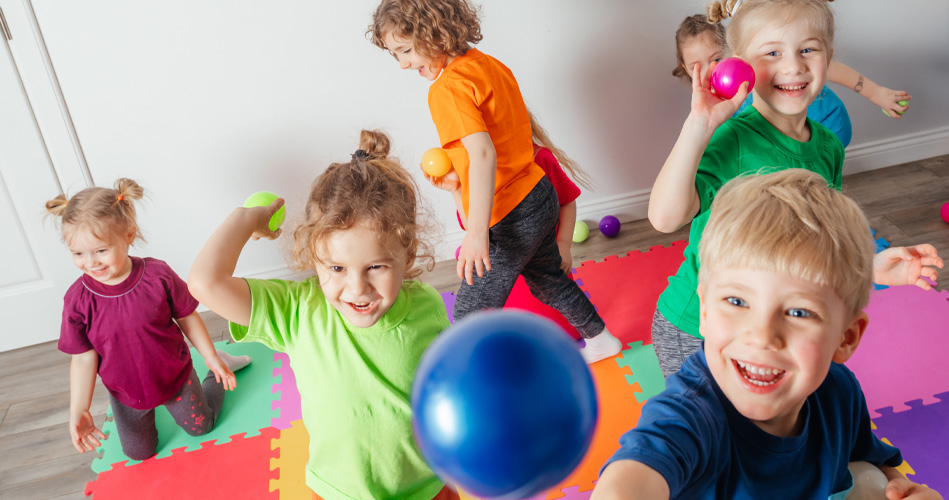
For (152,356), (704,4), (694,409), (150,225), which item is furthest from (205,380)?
(704,4)

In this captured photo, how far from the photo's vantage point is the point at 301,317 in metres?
1.39

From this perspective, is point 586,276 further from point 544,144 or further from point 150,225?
point 150,225

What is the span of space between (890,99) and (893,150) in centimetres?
87

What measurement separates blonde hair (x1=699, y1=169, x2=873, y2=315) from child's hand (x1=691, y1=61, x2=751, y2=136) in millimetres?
405

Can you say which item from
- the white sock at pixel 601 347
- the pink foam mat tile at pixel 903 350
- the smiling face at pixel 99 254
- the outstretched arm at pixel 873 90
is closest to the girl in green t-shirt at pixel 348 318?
the smiling face at pixel 99 254

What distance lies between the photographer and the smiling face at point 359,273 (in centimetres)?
130

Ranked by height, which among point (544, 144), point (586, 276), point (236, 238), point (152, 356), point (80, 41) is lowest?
point (586, 276)

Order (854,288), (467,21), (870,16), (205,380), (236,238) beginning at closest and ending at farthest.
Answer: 1. (854,288)
2. (236,238)
3. (467,21)
4. (205,380)
5. (870,16)

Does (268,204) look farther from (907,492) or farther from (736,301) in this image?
(907,492)

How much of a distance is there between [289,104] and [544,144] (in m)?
1.08

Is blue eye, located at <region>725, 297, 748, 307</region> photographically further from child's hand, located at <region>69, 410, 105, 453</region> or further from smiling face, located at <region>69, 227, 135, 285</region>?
child's hand, located at <region>69, 410, 105, 453</region>

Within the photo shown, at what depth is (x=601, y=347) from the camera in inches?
92.7

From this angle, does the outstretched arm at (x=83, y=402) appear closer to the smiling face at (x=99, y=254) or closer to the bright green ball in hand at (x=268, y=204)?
the smiling face at (x=99, y=254)

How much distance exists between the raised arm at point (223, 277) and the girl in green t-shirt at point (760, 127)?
868 mm
